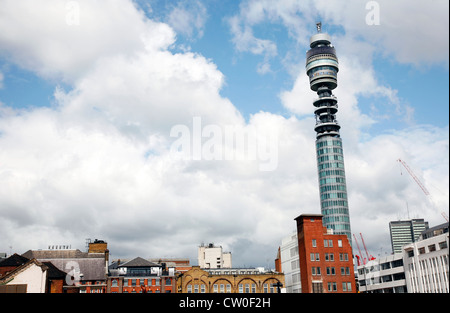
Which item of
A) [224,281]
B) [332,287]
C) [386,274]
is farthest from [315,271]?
[386,274]

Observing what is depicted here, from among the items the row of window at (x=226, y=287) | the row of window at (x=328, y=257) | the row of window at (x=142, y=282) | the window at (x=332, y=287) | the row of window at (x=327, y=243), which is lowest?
the window at (x=332, y=287)

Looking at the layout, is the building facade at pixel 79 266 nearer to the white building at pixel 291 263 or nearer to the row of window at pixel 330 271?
the white building at pixel 291 263

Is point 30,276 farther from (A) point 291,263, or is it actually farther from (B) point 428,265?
(B) point 428,265

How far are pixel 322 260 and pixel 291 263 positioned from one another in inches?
586

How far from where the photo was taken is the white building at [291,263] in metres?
115

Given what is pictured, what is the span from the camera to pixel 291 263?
11988 cm

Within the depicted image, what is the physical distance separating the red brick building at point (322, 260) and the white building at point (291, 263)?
5461 mm

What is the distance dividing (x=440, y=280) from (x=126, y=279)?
9083 cm

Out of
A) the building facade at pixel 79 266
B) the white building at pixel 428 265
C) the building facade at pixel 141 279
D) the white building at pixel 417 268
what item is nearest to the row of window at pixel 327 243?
the white building at pixel 417 268

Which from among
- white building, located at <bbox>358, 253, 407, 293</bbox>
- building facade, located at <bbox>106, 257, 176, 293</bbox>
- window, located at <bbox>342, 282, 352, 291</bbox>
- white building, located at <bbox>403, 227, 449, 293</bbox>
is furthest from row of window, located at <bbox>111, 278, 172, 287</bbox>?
white building, located at <bbox>358, 253, 407, 293</bbox>

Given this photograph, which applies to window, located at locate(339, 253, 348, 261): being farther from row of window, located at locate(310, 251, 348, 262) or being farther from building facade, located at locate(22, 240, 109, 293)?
building facade, located at locate(22, 240, 109, 293)
